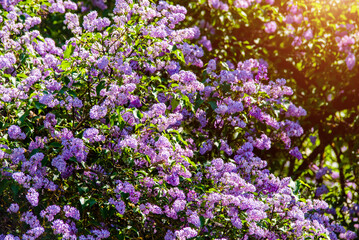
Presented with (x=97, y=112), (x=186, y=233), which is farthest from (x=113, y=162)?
(x=186, y=233)

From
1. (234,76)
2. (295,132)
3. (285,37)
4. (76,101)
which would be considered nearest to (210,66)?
(234,76)

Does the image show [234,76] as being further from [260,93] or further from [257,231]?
[257,231]

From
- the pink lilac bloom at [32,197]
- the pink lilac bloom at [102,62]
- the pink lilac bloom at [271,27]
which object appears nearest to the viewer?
the pink lilac bloom at [32,197]

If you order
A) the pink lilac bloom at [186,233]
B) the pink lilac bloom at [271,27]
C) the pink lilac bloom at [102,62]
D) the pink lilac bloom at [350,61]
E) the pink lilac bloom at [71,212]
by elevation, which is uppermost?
the pink lilac bloom at [271,27]

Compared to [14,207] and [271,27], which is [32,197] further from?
[271,27]

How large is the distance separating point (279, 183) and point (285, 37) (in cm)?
267

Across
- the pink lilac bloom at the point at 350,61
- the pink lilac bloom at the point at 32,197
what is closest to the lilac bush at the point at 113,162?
the pink lilac bloom at the point at 32,197

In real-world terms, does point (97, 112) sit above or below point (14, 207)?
above

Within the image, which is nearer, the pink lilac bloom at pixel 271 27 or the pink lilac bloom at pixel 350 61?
the pink lilac bloom at pixel 350 61

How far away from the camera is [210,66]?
454 centimetres

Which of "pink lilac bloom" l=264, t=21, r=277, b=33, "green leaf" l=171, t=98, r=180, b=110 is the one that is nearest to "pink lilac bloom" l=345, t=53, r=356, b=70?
"pink lilac bloom" l=264, t=21, r=277, b=33

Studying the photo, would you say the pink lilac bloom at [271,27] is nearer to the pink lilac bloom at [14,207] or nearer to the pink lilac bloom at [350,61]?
the pink lilac bloom at [350,61]

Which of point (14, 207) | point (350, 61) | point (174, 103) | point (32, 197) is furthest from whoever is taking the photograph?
point (350, 61)

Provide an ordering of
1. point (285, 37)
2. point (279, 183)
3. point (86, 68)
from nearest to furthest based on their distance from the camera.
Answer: point (86, 68) → point (279, 183) → point (285, 37)
